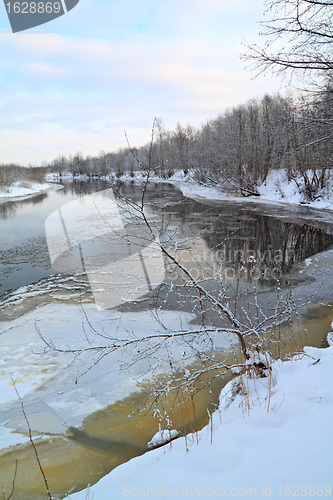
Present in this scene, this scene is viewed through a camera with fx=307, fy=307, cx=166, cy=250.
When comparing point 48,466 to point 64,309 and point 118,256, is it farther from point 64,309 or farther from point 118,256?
point 118,256

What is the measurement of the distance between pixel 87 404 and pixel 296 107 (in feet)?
18.2

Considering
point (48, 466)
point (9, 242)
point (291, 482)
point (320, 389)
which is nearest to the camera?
point (291, 482)

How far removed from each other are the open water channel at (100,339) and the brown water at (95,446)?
0.04ft

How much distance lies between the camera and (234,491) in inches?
77.7

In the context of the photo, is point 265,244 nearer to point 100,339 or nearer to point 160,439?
point 100,339

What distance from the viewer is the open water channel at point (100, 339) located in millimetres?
3416

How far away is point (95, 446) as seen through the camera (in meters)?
3.48

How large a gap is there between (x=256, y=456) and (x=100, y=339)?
12.1 feet

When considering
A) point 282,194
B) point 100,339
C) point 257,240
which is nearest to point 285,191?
point 282,194

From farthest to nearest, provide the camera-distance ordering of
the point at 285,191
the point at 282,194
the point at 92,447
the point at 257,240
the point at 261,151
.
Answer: the point at 261,151, the point at 285,191, the point at 282,194, the point at 257,240, the point at 92,447

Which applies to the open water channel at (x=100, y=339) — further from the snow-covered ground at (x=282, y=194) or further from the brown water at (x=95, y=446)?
the snow-covered ground at (x=282, y=194)

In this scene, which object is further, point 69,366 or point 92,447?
point 69,366

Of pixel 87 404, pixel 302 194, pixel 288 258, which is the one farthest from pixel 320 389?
pixel 302 194
